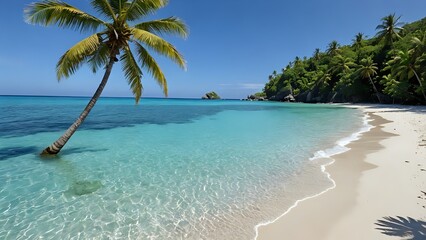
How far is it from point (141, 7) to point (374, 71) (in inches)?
2241

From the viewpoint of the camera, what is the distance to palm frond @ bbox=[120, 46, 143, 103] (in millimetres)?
10637

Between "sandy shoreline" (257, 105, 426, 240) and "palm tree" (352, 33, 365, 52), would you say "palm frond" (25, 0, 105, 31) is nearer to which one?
"sandy shoreline" (257, 105, 426, 240)

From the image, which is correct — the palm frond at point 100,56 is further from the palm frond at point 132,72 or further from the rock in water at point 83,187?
the rock in water at point 83,187

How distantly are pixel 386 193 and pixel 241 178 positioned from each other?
367cm

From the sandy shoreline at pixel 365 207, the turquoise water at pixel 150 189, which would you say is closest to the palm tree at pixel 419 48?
the turquoise water at pixel 150 189

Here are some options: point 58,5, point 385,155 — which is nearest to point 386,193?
point 385,155

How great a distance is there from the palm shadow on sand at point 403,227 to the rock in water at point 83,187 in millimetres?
6506

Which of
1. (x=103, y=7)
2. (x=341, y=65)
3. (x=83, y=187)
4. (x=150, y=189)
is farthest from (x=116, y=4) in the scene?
(x=341, y=65)

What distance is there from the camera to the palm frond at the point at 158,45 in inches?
365

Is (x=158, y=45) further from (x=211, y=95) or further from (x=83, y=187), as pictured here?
(x=211, y=95)

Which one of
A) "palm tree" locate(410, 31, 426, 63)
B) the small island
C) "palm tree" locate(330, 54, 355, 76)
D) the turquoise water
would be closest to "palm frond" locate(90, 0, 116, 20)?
the turquoise water

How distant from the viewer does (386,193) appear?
222 inches

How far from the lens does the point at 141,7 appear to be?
9.92 metres

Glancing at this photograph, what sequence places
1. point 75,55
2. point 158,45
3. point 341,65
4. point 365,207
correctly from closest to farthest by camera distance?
point 365,207 < point 75,55 < point 158,45 < point 341,65
